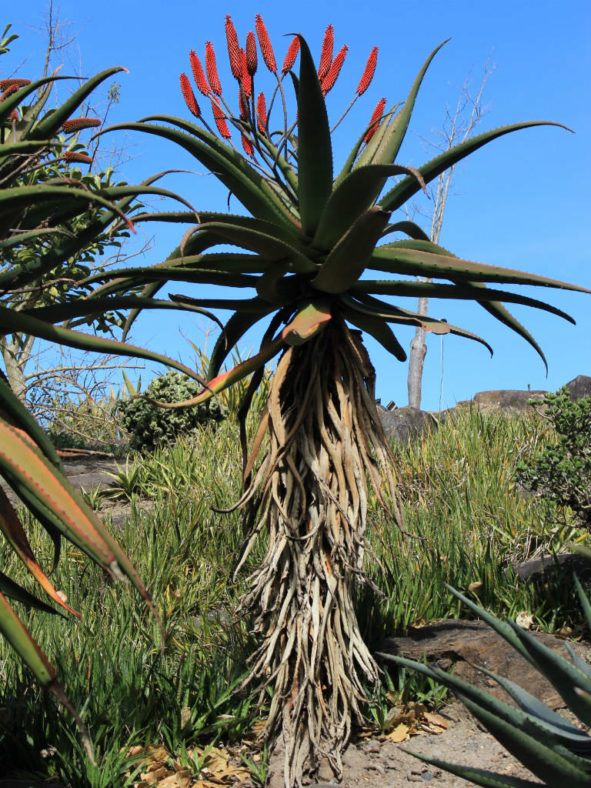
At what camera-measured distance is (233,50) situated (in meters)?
3.76

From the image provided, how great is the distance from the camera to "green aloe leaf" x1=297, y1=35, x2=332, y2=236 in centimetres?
340

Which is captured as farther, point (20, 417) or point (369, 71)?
point (369, 71)

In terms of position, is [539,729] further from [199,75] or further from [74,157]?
[199,75]

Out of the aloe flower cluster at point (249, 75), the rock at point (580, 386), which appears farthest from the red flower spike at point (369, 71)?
the rock at point (580, 386)

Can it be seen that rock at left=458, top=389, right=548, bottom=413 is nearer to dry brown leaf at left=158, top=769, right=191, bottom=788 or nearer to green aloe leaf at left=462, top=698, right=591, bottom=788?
dry brown leaf at left=158, top=769, right=191, bottom=788

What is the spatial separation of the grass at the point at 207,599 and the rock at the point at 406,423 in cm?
124

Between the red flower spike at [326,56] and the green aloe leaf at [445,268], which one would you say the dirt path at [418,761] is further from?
the red flower spike at [326,56]

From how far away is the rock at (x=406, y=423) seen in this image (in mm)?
10422

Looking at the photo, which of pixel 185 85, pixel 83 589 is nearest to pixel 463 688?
pixel 185 85

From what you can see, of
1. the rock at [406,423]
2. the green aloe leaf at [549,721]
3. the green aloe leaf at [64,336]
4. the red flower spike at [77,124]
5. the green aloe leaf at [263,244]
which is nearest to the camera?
the green aloe leaf at [549,721]

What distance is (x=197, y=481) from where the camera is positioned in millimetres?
8219

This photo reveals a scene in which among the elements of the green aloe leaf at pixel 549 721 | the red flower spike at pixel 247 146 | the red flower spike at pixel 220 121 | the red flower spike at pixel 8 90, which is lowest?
the green aloe leaf at pixel 549 721

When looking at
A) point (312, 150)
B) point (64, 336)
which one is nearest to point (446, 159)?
point (312, 150)

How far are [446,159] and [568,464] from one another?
259cm
